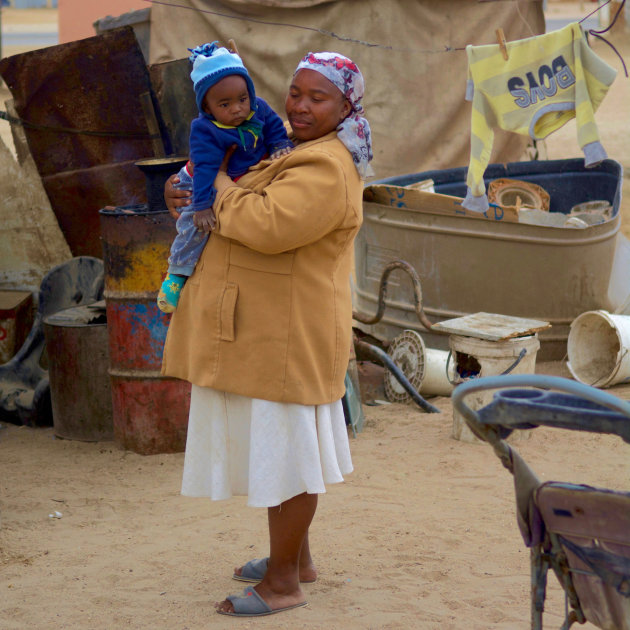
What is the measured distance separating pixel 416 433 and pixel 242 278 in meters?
2.55

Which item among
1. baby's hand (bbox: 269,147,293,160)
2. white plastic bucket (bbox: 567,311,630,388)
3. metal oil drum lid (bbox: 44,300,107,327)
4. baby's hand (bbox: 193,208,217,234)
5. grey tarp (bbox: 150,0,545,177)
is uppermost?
grey tarp (bbox: 150,0,545,177)

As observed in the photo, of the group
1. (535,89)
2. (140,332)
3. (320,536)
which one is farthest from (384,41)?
(320,536)

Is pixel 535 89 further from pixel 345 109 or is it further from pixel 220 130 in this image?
pixel 220 130

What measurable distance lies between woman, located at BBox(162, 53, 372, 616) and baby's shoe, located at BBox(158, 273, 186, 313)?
0.03 meters

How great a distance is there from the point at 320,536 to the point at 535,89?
3.37 meters

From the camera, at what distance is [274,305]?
2.54m

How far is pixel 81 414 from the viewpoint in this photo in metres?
4.90

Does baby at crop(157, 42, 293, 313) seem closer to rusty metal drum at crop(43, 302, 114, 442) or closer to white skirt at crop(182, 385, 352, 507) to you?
white skirt at crop(182, 385, 352, 507)

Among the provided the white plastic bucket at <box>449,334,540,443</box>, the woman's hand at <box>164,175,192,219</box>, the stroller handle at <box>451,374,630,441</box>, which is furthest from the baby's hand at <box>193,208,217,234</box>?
the white plastic bucket at <box>449,334,540,443</box>

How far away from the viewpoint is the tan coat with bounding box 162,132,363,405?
2.47 meters

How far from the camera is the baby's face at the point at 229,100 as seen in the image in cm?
243

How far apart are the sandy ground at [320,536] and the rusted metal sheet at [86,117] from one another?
1.80 m

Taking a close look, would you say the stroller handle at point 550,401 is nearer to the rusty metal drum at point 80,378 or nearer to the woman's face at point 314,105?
the woman's face at point 314,105

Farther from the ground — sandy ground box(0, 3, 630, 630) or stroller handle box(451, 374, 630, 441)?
stroller handle box(451, 374, 630, 441)
